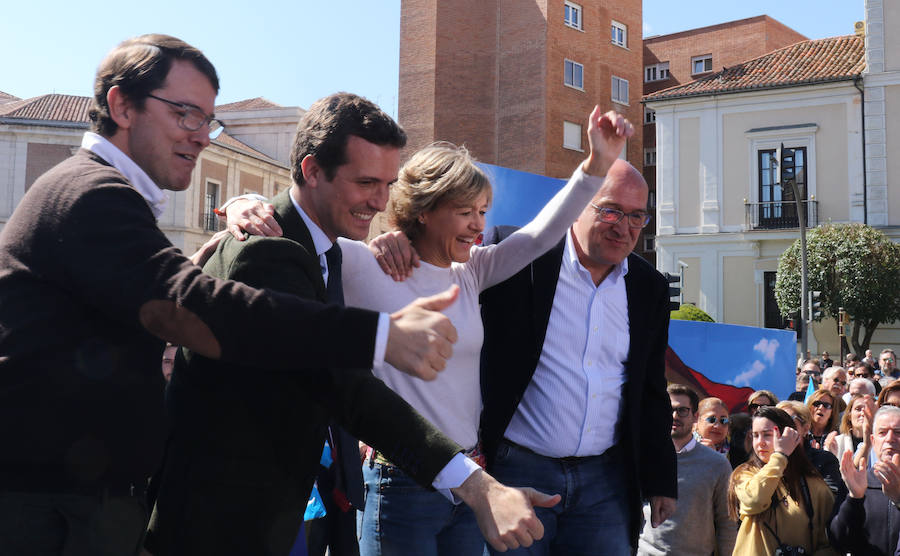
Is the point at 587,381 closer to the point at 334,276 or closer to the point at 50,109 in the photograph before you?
the point at 334,276

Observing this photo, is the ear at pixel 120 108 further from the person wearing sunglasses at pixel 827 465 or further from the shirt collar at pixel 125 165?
the person wearing sunglasses at pixel 827 465

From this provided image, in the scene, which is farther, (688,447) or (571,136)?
(571,136)

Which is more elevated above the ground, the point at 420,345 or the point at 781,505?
the point at 420,345

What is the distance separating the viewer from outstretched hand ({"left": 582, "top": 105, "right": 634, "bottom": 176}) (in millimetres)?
3145

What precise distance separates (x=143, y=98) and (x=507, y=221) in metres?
4.70

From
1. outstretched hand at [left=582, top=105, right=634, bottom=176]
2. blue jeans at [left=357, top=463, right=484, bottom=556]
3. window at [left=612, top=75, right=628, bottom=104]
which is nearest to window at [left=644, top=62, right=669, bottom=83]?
window at [left=612, top=75, right=628, bottom=104]

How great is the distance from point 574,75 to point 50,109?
73.1ft

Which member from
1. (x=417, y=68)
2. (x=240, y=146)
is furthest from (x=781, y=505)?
(x=240, y=146)

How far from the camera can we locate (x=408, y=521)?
9.46ft

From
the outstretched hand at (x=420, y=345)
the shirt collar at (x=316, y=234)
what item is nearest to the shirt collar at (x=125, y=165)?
the shirt collar at (x=316, y=234)

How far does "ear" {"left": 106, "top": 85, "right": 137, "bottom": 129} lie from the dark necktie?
0.69 meters

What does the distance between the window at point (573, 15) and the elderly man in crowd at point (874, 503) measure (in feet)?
119

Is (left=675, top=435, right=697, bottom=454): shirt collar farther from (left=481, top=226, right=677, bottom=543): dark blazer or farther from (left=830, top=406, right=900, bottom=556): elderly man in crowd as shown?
(left=481, top=226, right=677, bottom=543): dark blazer

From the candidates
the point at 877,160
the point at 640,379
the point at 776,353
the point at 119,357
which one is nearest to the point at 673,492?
the point at 640,379
